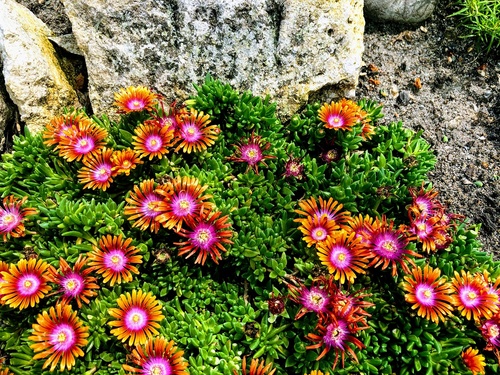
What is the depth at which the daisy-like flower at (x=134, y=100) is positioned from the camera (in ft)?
10.8

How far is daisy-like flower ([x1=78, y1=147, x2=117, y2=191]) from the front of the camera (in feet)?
10.2

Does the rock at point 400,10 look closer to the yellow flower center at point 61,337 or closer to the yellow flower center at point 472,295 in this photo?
the yellow flower center at point 472,295

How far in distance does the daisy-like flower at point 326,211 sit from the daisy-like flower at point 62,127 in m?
1.53

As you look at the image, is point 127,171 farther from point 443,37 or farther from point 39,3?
point 443,37

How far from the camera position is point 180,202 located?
2.92 m

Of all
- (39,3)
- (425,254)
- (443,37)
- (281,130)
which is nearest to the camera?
(425,254)

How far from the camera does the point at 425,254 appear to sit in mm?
3188

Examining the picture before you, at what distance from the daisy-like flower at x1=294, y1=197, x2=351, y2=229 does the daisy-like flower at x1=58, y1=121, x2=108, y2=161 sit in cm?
136

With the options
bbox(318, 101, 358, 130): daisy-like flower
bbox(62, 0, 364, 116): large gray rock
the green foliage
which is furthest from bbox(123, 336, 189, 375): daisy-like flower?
the green foliage

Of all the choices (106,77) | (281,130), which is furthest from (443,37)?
(106,77)

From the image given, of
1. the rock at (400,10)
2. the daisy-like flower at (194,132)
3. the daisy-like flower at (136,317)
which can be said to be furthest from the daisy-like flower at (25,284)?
the rock at (400,10)

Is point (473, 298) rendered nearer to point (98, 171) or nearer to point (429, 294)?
point (429, 294)

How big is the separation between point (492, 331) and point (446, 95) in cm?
231

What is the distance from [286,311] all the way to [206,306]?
1.74ft
